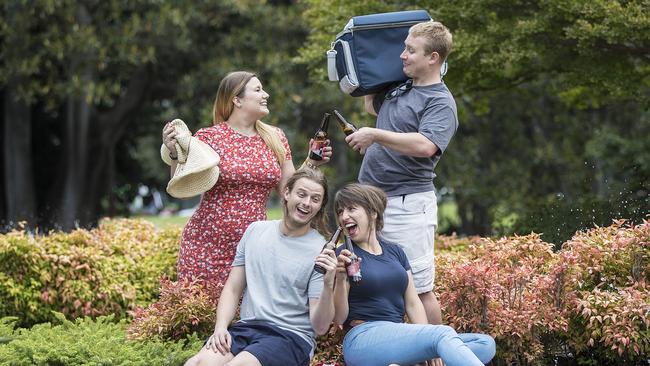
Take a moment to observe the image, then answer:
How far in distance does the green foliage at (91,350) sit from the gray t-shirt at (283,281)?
43 cm

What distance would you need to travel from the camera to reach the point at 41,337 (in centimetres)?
514

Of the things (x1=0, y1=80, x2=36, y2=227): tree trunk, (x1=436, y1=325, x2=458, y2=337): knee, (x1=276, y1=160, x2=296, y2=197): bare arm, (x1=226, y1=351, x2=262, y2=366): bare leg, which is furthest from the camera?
(x1=0, y1=80, x2=36, y2=227): tree trunk

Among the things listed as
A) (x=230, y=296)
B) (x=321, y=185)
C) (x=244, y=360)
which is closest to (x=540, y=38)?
(x=321, y=185)

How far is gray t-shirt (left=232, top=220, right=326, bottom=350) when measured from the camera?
15.2 ft

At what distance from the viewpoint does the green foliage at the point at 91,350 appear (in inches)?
184

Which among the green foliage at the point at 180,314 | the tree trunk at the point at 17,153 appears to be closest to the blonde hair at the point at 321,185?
the green foliage at the point at 180,314

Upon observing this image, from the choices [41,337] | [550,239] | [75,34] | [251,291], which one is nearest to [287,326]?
[251,291]

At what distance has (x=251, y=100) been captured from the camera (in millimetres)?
5270

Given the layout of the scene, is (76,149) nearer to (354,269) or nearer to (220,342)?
(220,342)

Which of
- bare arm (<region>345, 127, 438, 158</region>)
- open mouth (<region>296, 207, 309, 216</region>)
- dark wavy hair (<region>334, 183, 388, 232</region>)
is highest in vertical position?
bare arm (<region>345, 127, 438, 158</region>)

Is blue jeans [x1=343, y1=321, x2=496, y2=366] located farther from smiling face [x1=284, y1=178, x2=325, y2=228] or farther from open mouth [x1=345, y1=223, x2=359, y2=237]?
smiling face [x1=284, y1=178, x2=325, y2=228]

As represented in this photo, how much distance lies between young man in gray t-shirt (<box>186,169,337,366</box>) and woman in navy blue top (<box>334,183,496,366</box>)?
158 millimetres

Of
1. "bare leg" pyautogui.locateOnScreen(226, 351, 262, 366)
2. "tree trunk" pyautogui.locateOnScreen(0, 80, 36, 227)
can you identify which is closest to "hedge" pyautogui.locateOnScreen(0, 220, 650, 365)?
"bare leg" pyautogui.locateOnScreen(226, 351, 262, 366)

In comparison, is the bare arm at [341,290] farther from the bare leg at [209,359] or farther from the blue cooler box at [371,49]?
the blue cooler box at [371,49]
